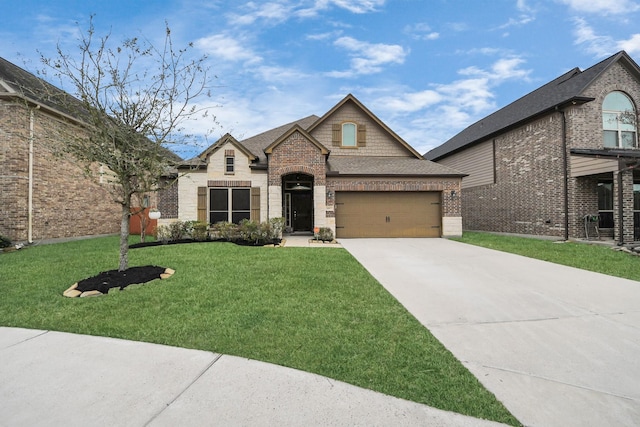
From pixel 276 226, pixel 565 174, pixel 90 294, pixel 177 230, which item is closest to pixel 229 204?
pixel 177 230

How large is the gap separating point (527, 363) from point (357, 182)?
11074 mm

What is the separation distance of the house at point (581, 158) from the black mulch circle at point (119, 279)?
14776mm

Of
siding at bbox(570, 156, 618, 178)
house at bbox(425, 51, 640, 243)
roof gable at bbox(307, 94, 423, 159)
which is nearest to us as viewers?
siding at bbox(570, 156, 618, 178)

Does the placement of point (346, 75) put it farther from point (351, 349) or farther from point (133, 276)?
point (351, 349)

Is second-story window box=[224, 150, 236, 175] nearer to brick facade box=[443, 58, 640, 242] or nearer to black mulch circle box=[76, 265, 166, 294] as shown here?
black mulch circle box=[76, 265, 166, 294]

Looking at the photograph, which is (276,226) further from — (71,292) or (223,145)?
(71,292)

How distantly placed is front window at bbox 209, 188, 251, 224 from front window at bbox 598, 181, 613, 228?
49.9ft

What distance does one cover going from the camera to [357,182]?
13625 millimetres

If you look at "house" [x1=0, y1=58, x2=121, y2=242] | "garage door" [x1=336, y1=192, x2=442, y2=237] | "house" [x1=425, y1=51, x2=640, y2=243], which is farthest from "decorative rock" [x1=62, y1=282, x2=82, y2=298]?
"house" [x1=425, y1=51, x2=640, y2=243]

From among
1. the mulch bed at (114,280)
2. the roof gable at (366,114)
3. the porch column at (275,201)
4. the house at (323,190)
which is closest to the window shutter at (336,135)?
the roof gable at (366,114)

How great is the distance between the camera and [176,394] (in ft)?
7.86

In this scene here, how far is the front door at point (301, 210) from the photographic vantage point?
16.2 meters

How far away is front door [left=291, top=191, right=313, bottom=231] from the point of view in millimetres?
16195

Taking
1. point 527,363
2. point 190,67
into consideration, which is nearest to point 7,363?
point 527,363
